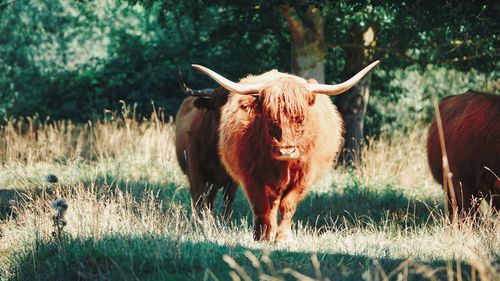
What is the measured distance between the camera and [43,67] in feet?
51.5

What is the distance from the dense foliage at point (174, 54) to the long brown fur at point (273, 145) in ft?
8.17

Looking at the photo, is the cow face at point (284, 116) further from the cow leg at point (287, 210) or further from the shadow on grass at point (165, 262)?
the shadow on grass at point (165, 262)

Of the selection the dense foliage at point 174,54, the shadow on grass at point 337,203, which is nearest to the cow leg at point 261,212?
the shadow on grass at point 337,203

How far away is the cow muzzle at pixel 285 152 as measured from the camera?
14.5 ft

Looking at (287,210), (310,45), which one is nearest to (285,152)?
(287,210)

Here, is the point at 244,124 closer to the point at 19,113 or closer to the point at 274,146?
the point at 274,146

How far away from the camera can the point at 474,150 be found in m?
5.31

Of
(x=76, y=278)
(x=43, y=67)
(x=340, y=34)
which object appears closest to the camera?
(x=76, y=278)

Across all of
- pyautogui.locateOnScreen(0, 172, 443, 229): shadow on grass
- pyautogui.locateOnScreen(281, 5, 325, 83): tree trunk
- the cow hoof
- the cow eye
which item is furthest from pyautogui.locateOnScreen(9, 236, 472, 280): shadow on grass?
pyautogui.locateOnScreen(281, 5, 325, 83): tree trunk

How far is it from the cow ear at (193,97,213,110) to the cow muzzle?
1.51 meters

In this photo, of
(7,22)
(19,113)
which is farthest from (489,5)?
(7,22)

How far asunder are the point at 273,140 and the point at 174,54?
9191 millimetres

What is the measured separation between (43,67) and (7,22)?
1.80 m

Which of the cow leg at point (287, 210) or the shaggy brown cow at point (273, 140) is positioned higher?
the shaggy brown cow at point (273, 140)
